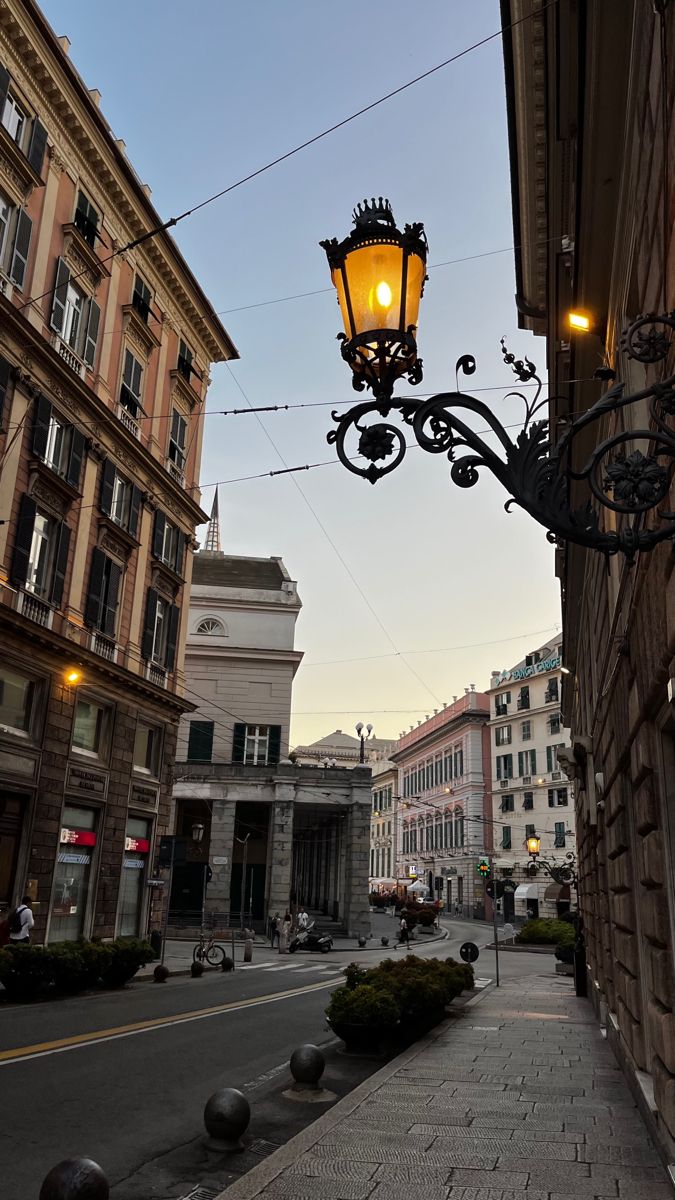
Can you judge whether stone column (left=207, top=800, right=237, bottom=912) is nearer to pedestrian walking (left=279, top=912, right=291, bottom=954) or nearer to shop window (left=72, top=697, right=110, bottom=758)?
pedestrian walking (left=279, top=912, right=291, bottom=954)

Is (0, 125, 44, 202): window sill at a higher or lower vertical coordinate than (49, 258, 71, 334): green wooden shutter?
higher

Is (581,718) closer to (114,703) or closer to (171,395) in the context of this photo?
(114,703)

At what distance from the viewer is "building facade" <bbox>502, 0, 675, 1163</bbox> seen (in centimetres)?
530

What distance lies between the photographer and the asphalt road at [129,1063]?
6.80 meters

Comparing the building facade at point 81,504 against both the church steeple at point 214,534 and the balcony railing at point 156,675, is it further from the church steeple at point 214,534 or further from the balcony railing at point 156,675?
the church steeple at point 214,534

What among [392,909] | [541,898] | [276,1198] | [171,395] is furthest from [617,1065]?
[392,909]

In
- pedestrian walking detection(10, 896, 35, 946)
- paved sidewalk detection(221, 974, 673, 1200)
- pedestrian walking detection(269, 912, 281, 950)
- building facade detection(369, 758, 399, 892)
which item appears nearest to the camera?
paved sidewalk detection(221, 974, 673, 1200)

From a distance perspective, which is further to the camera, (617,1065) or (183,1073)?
(617,1065)

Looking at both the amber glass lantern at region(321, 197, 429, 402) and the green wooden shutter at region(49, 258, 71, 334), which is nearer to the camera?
the amber glass lantern at region(321, 197, 429, 402)

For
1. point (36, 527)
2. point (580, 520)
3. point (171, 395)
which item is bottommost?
point (580, 520)

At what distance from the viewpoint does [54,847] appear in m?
21.5

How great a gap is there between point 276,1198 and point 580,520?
4.46 metres

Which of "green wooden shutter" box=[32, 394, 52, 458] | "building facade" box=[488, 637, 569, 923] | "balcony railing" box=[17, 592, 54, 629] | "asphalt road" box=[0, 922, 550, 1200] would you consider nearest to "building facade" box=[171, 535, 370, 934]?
"building facade" box=[488, 637, 569, 923]

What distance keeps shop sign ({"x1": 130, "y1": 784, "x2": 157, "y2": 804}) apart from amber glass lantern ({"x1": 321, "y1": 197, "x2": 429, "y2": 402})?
915 inches
